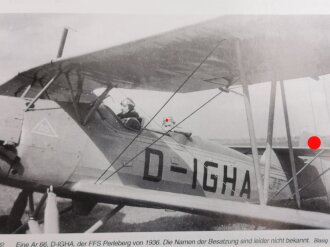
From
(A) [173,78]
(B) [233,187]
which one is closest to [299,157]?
(B) [233,187]

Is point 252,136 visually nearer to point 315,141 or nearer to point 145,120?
point 145,120

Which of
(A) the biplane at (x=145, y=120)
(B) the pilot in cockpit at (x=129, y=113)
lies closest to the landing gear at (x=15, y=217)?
(A) the biplane at (x=145, y=120)

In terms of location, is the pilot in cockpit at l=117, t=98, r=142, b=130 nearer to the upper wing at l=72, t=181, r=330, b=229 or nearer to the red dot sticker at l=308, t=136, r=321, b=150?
the upper wing at l=72, t=181, r=330, b=229

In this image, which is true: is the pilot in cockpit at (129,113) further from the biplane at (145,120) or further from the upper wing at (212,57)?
the upper wing at (212,57)

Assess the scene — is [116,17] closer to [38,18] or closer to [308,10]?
[38,18]

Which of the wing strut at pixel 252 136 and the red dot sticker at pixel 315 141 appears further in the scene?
the red dot sticker at pixel 315 141

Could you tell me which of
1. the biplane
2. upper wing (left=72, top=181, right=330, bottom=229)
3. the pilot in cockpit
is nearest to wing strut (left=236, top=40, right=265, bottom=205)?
the biplane
